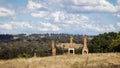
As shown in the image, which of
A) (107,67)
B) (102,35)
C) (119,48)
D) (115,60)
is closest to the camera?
(107,67)

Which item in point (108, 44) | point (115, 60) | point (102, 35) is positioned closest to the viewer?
point (115, 60)

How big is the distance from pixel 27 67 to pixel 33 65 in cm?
98

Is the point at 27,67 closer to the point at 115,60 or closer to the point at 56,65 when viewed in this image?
the point at 56,65

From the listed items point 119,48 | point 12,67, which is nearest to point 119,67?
point 12,67

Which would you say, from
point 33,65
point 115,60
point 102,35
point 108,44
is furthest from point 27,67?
point 102,35

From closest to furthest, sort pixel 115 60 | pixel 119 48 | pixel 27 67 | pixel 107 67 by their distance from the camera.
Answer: pixel 107 67 → pixel 27 67 → pixel 115 60 → pixel 119 48

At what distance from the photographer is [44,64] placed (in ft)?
107

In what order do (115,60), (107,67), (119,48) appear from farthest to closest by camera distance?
(119,48), (115,60), (107,67)

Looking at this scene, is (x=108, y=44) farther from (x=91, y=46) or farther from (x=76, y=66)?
(x=76, y=66)

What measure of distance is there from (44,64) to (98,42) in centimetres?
7123

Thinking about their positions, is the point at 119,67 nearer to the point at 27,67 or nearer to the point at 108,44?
the point at 27,67

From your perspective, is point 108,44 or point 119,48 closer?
point 119,48

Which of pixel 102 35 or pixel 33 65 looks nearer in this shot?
pixel 33 65

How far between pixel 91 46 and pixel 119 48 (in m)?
19.7
